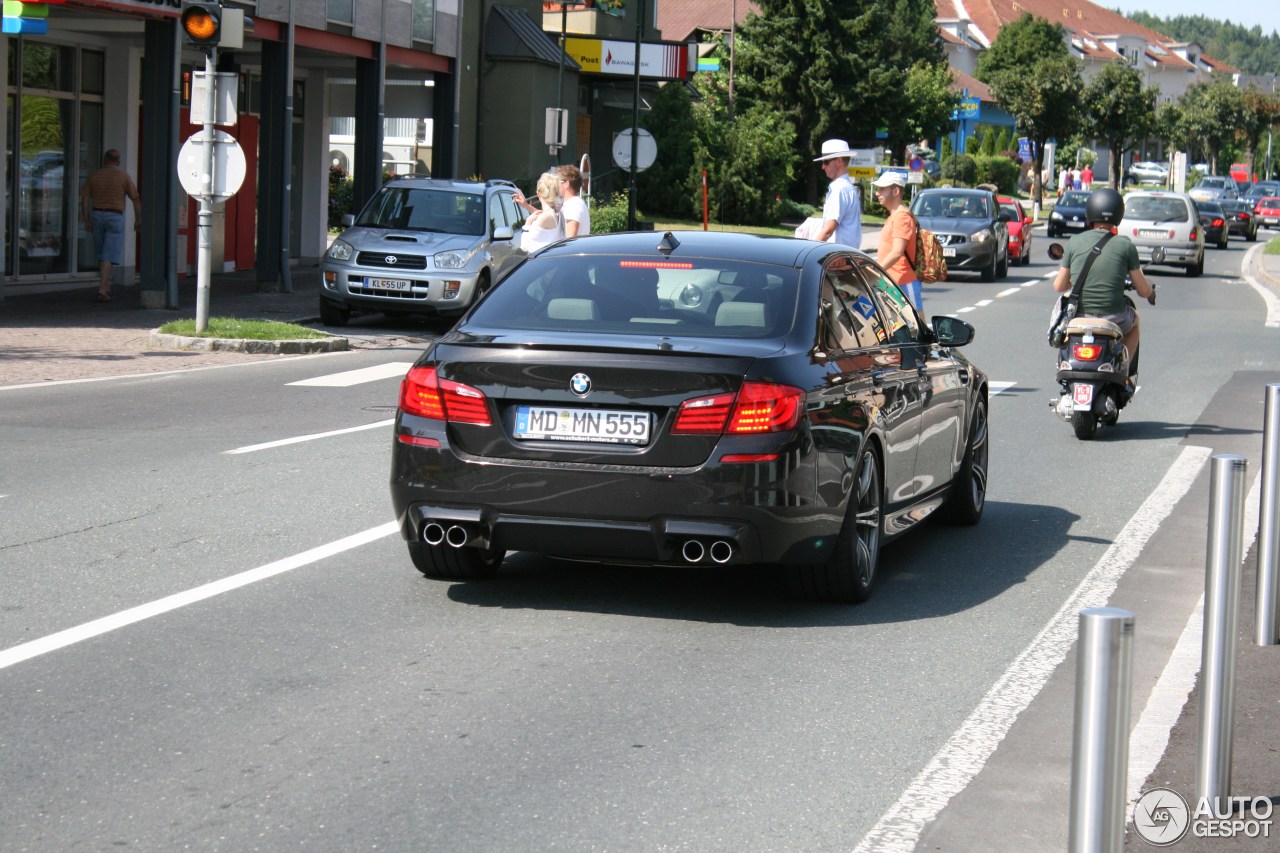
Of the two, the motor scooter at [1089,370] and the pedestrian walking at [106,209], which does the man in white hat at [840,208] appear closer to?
the motor scooter at [1089,370]

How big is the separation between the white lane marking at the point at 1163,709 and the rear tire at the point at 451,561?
8.84 feet

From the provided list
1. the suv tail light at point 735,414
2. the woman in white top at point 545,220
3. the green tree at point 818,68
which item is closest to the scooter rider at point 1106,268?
the woman in white top at point 545,220

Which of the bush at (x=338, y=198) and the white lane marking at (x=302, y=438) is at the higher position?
the bush at (x=338, y=198)

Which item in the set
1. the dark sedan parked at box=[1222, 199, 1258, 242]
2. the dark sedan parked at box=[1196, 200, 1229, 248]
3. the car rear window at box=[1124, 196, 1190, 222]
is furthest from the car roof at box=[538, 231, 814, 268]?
the dark sedan parked at box=[1222, 199, 1258, 242]

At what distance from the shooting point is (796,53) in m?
67.9

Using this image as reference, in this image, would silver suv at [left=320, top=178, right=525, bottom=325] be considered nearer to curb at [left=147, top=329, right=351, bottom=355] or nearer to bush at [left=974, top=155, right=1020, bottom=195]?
curb at [left=147, top=329, right=351, bottom=355]

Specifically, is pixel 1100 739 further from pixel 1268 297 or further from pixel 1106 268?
pixel 1268 297

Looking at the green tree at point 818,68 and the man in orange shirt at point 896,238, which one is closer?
the man in orange shirt at point 896,238

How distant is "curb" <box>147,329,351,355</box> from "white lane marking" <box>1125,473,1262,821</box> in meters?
12.7

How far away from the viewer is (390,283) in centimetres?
2094

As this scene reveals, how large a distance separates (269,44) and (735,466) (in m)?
20.4

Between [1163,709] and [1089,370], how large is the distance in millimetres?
7501

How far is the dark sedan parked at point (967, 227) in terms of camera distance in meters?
34.1

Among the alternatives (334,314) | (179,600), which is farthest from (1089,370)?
(334,314)
